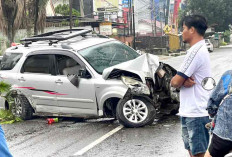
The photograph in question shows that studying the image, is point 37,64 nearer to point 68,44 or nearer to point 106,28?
point 68,44

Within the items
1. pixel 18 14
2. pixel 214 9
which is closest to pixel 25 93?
pixel 18 14

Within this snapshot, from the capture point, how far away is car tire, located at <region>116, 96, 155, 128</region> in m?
8.13

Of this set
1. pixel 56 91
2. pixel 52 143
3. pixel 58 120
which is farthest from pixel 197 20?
pixel 58 120

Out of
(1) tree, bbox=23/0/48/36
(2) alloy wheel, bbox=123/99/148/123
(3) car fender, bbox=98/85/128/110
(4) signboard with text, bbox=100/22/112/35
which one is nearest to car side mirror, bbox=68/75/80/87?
(3) car fender, bbox=98/85/128/110

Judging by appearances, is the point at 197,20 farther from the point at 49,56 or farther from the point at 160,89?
the point at 49,56

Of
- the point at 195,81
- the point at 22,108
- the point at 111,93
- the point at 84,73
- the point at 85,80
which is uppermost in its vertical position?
the point at 195,81

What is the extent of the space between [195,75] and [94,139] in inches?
141

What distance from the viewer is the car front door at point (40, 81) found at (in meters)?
9.06

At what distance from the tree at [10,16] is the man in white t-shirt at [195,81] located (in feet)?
61.8

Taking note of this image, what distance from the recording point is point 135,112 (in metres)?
8.15

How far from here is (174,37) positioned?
5562 cm

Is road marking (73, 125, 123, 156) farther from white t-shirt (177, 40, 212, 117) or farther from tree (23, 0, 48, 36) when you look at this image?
tree (23, 0, 48, 36)

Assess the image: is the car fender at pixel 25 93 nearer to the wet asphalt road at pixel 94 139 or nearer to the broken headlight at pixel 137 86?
the wet asphalt road at pixel 94 139

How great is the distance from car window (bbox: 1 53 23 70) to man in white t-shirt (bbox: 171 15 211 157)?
242 inches
